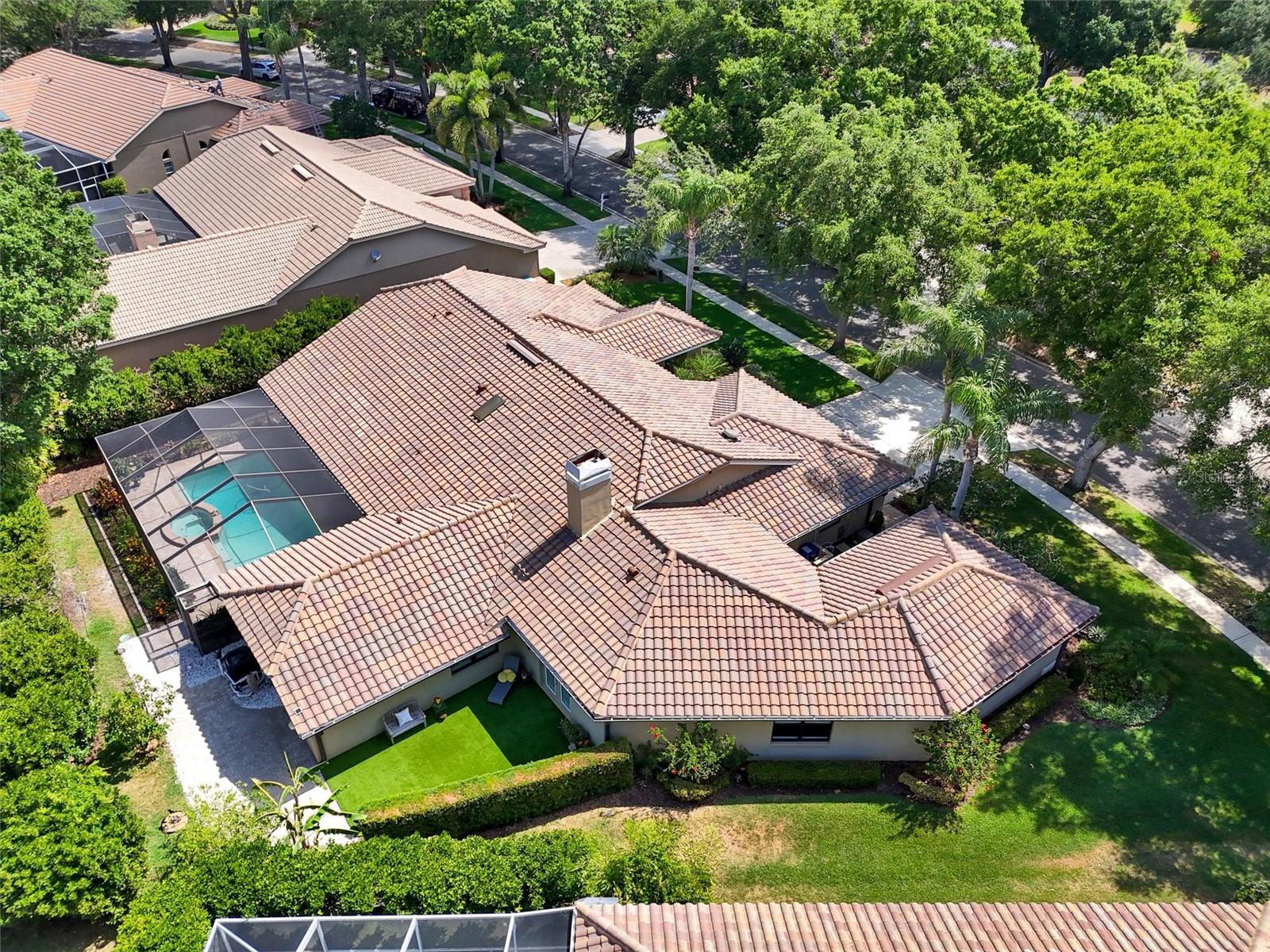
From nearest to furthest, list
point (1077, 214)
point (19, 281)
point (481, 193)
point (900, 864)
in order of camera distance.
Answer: point (900, 864)
point (19, 281)
point (1077, 214)
point (481, 193)

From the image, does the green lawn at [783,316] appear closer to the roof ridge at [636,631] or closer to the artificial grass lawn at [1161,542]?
the artificial grass lawn at [1161,542]

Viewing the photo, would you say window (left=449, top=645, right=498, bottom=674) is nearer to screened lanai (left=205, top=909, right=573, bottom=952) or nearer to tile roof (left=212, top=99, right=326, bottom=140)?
screened lanai (left=205, top=909, right=573, bottom=952)

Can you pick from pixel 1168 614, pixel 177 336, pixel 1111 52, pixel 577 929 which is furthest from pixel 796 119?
pixel 1111 52

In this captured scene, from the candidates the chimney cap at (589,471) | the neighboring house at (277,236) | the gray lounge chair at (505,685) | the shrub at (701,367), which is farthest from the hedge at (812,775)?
the neighboring house at (277,236)

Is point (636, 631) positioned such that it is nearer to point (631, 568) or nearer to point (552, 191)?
point (631, 568)

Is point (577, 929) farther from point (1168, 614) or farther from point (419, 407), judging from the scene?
point (1168, 614)

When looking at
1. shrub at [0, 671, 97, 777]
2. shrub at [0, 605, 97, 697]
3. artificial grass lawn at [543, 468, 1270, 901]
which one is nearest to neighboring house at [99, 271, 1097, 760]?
artificial grass lawn at [543, 468, 1270, 901]

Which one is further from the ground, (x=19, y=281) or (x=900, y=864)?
(x=19, y=281)
